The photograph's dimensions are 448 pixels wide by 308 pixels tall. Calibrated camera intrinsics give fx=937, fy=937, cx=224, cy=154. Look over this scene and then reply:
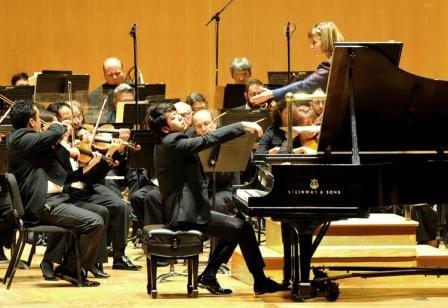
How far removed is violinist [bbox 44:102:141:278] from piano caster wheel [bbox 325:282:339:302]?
6.00 feet

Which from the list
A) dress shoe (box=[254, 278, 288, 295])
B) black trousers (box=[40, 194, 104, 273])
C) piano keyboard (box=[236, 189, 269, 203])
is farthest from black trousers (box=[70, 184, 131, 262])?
dress shoe (box=[254, 278, 288, 295])

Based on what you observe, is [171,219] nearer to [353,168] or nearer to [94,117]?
[353,168]

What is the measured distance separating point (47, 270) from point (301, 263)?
1.99 meters

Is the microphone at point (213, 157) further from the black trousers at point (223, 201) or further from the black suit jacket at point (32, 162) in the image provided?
the black suit jacket at point (32, 162)

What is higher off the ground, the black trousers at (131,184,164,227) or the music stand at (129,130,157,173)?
the music stand at (129,130,157,173)

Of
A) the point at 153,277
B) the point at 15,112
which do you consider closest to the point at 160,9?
the point at 15,112

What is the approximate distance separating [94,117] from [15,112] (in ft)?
6.21

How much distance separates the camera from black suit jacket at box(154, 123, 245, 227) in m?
5.42

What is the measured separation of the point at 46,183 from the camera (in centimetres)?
595

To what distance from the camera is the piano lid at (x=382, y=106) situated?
4844mm

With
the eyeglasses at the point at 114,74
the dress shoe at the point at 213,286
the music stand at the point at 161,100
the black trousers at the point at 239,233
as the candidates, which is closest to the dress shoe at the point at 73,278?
the dress shoe at the point at 213,286

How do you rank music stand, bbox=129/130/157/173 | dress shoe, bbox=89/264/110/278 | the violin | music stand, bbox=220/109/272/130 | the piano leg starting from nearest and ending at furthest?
the piano leg → dress shoe, bbox=89/264/110/278 → the violin → music stand, bbox=129/130/157/173 → music stand, bbox=220/109/272/130

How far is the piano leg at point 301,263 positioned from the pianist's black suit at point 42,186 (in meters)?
1.43

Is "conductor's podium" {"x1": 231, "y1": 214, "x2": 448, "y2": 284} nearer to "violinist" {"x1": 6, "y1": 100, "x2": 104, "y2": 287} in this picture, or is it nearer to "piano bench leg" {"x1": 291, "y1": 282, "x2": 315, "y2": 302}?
"piano bench leg" {"x1": 291, "y1": 282, "x2": 315, "y2": 302}
